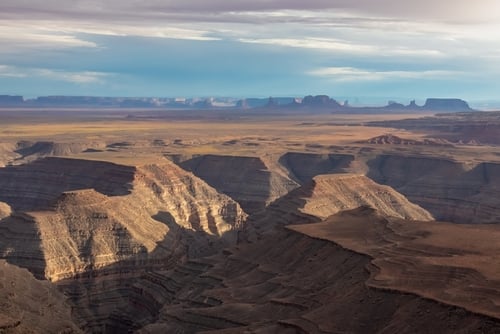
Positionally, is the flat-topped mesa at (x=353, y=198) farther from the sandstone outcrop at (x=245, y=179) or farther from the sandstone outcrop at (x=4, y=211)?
the sandstone outcrop at (x=4, y=211)

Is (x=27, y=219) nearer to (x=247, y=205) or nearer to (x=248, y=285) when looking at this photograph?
(x=248, y=285)

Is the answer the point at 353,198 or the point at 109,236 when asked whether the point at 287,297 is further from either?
the point at 353,198

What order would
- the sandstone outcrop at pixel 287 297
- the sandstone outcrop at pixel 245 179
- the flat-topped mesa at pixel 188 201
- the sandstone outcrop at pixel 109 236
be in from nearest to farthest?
1. the sandstone outcrop at pixel 287 297
2. the sandstone outcrop at pixel 109 236
3. the flat-topped mesa at pixel 188 201
4. the sandstone outcrop at pixel 245 179

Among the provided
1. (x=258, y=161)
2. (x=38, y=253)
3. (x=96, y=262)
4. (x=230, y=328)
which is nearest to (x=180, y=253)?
(x=96, y=262)

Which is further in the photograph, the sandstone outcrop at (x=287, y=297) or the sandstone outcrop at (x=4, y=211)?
the sandstone outcrop at (x=4, y=211)

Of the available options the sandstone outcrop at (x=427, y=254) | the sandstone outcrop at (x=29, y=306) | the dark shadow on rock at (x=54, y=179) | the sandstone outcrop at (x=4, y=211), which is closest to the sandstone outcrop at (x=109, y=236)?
the dark shadow on rock at (x=54, y=179)

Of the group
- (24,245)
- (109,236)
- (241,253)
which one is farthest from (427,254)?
(24,245)
